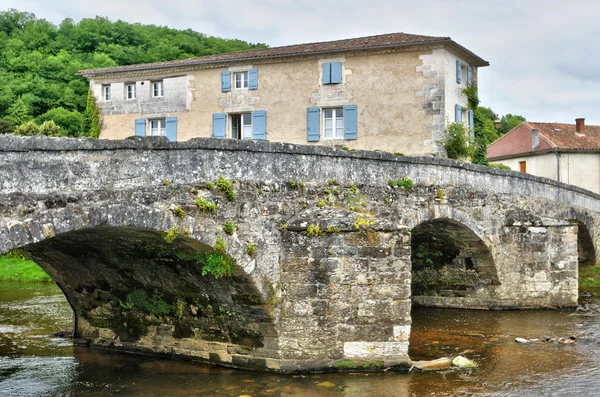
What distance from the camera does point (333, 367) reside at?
9023 millimetres

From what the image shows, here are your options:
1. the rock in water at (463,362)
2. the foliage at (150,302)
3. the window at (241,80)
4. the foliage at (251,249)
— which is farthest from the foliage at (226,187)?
the window at (241,80)

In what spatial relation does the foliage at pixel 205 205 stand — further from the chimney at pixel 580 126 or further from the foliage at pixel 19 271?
the chimney at pixel 580 126

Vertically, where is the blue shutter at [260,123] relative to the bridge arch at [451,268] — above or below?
above

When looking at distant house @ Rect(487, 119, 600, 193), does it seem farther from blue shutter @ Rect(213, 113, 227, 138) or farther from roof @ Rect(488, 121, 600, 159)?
blue shutter @ Rect(213, 113, 227, 138)

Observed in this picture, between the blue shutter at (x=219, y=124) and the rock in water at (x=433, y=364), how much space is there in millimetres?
14038

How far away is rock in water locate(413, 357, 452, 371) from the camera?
9561 mm

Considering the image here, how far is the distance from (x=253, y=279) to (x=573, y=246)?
9.20 meters

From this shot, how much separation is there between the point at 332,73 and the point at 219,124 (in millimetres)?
4176

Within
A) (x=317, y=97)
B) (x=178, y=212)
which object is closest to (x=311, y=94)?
(x=317, y=97)

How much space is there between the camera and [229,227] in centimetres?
862

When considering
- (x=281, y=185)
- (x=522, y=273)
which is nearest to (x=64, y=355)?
(x=281, y=185)

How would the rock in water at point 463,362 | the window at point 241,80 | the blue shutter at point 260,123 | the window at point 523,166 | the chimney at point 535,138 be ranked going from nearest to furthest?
the rock in water at point 463,362 < the blue shutter at point 260,123 < the window at point 241,80 < the chimney at point 535,138 < the window at point 523,166

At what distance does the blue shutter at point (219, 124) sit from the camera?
890 inches

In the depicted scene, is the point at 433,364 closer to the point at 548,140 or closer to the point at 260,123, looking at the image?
the point at 260,123
